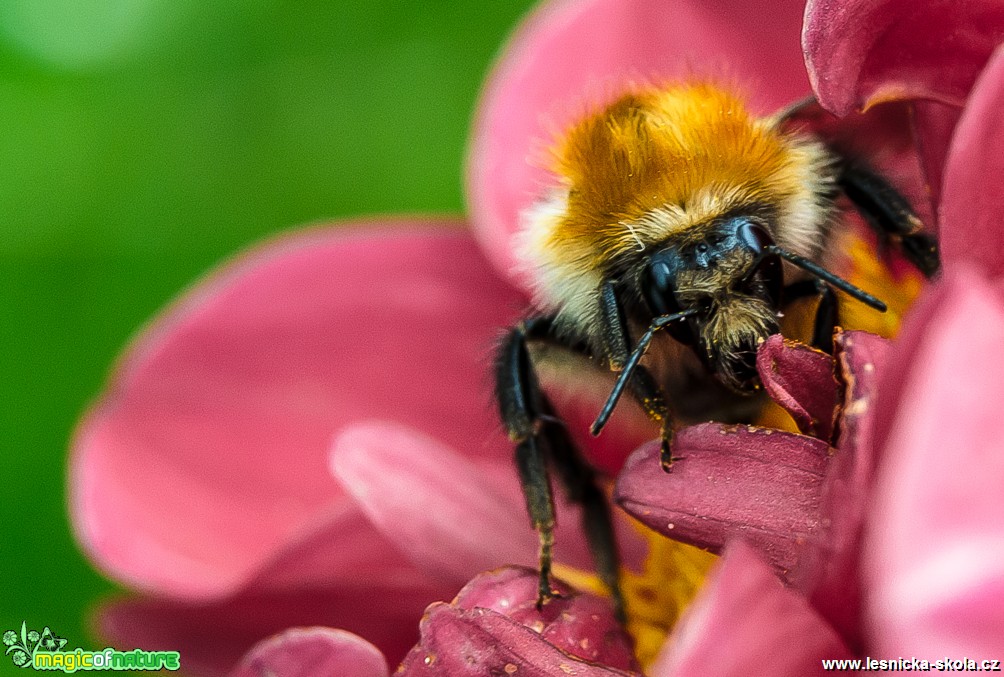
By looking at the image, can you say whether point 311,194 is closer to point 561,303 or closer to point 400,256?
point 400,256

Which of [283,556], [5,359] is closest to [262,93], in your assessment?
[5,359]

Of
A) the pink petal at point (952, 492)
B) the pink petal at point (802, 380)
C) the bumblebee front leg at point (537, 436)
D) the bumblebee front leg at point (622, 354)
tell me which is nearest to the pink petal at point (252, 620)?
the bumblebee front leg at point (537, 436)

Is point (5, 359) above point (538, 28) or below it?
below

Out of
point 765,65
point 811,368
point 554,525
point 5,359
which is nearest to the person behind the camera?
point 811,368

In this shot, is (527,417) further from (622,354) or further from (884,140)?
(884,140)

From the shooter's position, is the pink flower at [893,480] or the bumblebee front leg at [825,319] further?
the bumblebee front leg at [825,319]

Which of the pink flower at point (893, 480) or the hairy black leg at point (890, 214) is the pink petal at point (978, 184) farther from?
the hairy black leg at point (890, 214)
